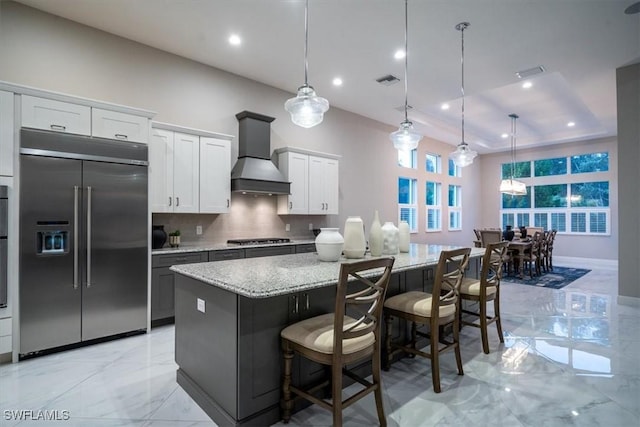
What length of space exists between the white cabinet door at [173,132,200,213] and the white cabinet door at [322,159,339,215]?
225 cm

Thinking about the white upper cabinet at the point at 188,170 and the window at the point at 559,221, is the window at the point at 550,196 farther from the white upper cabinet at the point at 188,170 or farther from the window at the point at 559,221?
the white upper cabinet at the point at 188,170

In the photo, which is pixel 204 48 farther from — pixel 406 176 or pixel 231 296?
pixel 406 176

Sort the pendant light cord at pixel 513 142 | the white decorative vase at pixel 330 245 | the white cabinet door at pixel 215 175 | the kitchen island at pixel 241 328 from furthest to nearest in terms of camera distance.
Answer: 1. the pendant light cord at pixel 513 142
2. the white cabinet door at pixel 215 175
3. the white decorative vase at pixel 330 245
4. the kitchen island at pixel 241 328

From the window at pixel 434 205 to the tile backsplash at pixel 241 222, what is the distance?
162 inches

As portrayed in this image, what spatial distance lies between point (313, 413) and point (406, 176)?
263 inches

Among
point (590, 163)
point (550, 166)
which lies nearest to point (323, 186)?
point (550, 166)

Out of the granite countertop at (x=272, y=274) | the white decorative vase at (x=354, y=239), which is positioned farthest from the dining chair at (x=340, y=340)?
the white decorative vase at (x=354, y=239)

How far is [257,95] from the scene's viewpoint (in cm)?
525

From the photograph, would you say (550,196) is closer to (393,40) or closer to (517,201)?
(517,201)

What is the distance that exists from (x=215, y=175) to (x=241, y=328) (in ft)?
9.74

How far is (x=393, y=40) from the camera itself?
13.1 ft

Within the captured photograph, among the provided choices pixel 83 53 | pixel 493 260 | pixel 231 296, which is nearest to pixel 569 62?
pixel 493 260

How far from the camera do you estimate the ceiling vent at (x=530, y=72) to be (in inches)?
184

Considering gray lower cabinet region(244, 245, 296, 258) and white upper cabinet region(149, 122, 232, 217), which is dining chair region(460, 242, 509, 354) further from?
white upper cabinet region(149, 122, 232, 217)
